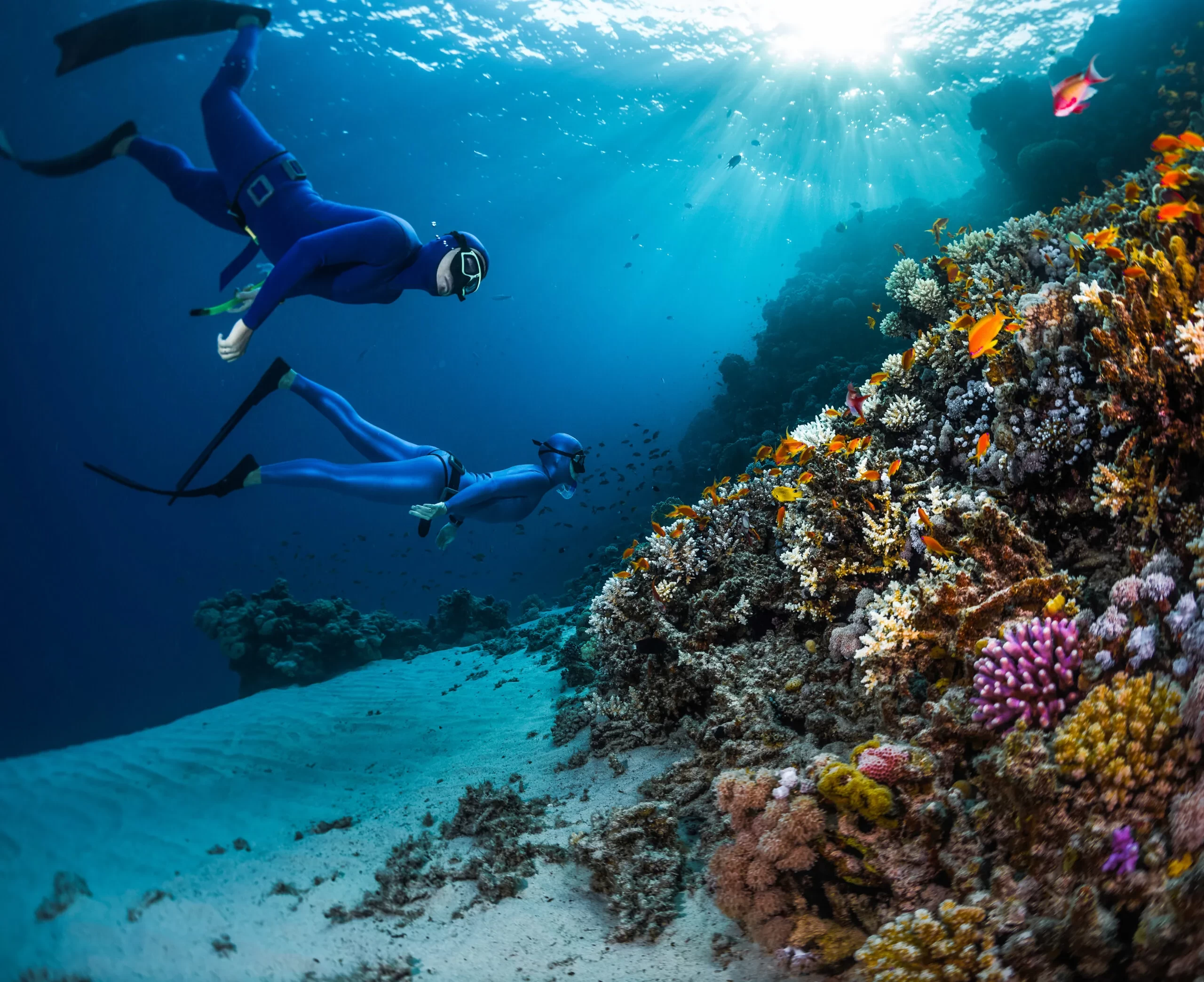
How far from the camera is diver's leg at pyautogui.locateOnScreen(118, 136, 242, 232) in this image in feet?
18.6

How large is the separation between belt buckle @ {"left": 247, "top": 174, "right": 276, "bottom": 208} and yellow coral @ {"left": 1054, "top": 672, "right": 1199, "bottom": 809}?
7.51 meters

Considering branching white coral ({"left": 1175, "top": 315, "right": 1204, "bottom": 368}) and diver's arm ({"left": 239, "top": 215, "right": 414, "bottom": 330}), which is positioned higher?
diver's arm ({"left": 239, "top": 215, "right": 414, "bottom": 330})

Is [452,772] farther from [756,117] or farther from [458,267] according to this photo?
[756,117]

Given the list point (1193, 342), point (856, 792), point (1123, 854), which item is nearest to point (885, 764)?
point (856, 792)

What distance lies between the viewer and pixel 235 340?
4488 mm

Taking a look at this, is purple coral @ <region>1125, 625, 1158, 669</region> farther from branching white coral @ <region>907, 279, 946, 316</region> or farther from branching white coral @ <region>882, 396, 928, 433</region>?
branching white coral @ <region>907, 279, 946, 316</region>

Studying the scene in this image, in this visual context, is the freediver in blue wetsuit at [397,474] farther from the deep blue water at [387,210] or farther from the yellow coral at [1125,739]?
the deep blue water at [387,210]

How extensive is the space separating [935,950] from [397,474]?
6558 mm

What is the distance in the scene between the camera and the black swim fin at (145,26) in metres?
5.31

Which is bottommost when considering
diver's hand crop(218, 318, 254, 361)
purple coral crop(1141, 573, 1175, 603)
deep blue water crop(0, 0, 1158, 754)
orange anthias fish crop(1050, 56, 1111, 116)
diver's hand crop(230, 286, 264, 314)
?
purple coral crop(1141, 573, 1175, 603)

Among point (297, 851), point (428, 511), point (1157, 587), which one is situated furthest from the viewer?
point (428, 511)

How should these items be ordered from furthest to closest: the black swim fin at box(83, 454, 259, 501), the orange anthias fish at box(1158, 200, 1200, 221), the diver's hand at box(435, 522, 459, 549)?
the diver's hand at box(435, 522, 459, 549) → the black swim fin at box(83, 454, 259, 501) → the orange anthias fish at box(1158, 200, 1200, 221)

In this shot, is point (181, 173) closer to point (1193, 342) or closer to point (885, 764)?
point (885, 764)

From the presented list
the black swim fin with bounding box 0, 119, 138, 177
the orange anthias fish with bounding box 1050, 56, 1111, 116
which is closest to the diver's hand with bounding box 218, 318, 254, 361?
the black swim fin with bounding box 0, 119, 138, 177
